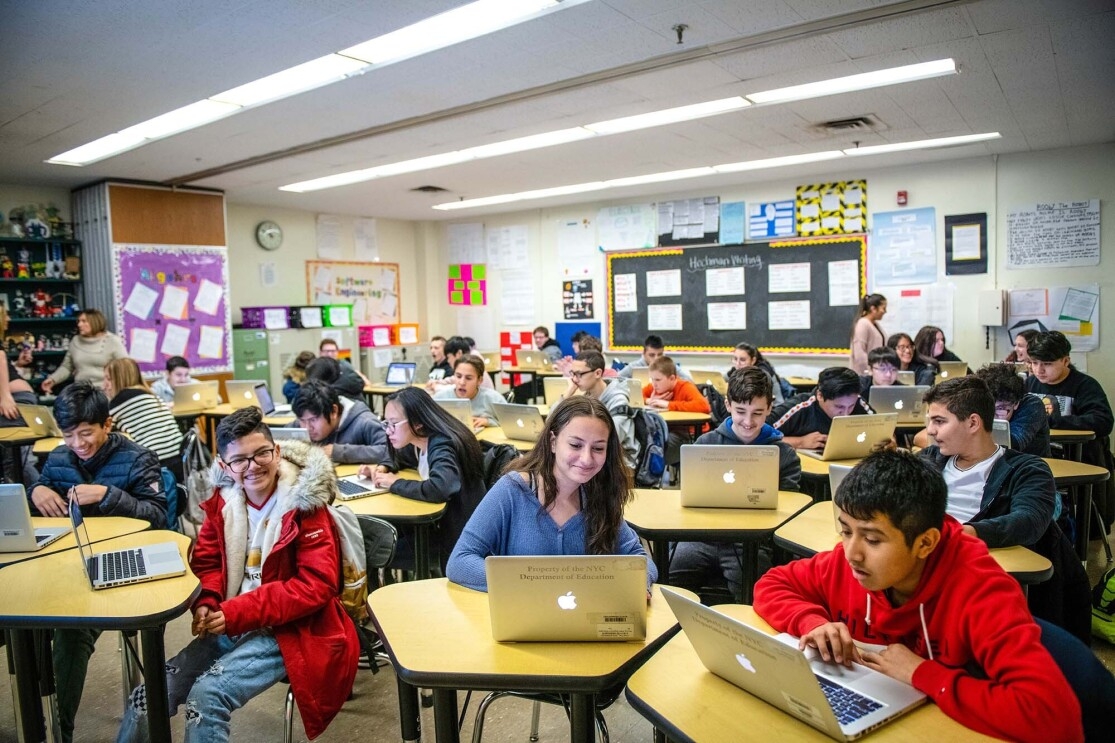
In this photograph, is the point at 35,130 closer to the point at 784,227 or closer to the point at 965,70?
the point at 965,70

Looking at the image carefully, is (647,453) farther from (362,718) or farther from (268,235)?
(268,235)

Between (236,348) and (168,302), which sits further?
(236,348)

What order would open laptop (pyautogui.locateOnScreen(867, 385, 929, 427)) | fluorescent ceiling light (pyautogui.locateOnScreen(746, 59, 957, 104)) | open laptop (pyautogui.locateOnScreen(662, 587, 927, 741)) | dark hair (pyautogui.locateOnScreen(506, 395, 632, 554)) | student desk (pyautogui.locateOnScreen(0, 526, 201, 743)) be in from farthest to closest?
open laptop (pyautogui.locateOnScreen(867, 385, 929, 427)) < fluorescent ceiling light (pyautogui.locateOnScreen(746, 59, 957, 104)) < dark hair (pyautogui.locateOnScreen(506, 395, 632, 554)) < student desk (pyautogui.locateOnScreen(0, 526, 201, 743)) < open laptop (pyautogui.locateOnScreen(662, 587, 927, 741))

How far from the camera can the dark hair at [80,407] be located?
9.01 feet

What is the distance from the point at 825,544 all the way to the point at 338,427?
8.18 ft

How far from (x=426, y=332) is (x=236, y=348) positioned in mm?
3080

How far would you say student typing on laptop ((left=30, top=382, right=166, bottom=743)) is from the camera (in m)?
2.77

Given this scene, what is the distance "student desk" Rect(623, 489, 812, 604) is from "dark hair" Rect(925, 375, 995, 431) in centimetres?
62

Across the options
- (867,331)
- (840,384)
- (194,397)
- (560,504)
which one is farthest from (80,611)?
(867,331)

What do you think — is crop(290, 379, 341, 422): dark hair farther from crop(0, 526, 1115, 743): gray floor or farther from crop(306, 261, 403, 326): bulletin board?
crop(306, 261, 403, 326): bulletin board

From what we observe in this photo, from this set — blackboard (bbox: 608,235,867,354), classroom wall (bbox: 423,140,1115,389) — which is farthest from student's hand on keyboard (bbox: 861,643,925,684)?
blackboard (bbox: 608,235,867,354)

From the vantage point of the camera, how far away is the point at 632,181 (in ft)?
24.6

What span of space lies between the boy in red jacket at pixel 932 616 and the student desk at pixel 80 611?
1.54 metres

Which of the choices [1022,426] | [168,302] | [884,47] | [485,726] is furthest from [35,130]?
[1022,426]
